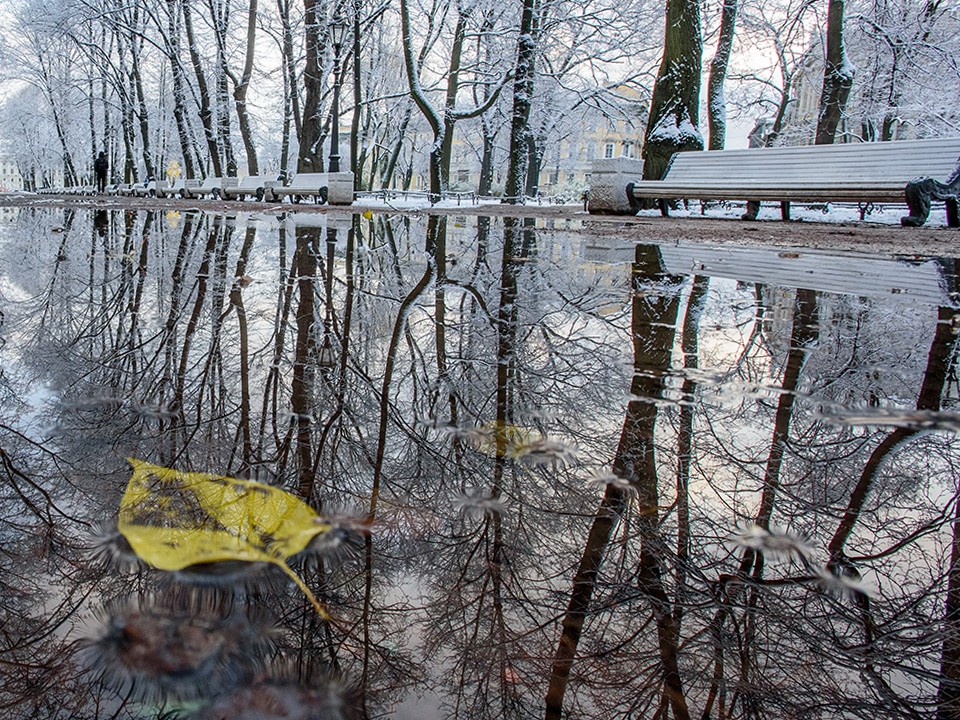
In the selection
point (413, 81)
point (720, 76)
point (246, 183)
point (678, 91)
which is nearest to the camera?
point (678, 91)

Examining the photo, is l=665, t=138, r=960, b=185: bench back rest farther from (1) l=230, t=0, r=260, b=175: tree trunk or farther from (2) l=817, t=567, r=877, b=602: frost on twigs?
(1) l=230, t=0, r=260, b=175: tree trunk

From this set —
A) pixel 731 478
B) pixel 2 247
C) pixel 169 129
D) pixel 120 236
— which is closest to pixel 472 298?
pixel 731 478

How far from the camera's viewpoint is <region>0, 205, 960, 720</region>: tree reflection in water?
0.99 meters

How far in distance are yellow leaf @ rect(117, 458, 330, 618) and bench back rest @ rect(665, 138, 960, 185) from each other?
32.3 ft

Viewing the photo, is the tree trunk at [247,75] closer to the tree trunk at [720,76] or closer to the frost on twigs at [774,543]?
the tree trunk at [720,76]

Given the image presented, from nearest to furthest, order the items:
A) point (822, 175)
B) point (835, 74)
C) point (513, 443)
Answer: point (513, 443) → point (822, 175) → point (835, 74)

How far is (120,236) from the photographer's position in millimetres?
8648

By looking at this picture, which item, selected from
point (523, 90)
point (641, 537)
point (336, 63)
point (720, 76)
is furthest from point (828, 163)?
point (336, 63)

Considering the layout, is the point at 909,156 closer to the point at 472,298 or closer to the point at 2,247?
the point at 472,298

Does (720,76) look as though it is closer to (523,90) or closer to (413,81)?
(523,90)

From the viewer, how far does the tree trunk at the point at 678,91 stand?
40.8 ft

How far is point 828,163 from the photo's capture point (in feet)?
32.4

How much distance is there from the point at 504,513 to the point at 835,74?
18.4m

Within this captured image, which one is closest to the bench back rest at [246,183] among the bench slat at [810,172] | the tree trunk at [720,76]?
the tree trunk at [720,76]
